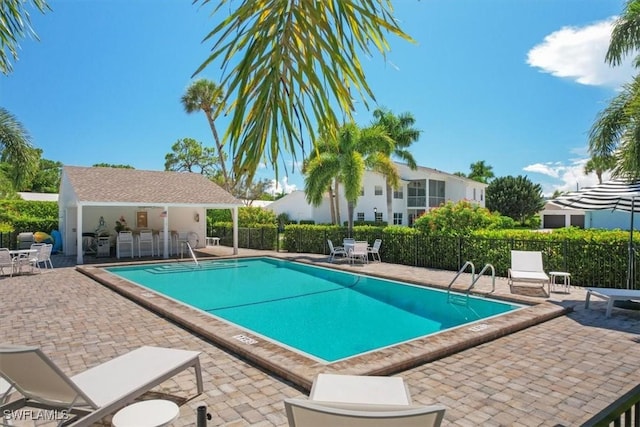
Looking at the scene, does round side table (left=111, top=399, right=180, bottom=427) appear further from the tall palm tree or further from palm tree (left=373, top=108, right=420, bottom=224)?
palm tree (left=373, top=108, right=420, bottom=224)

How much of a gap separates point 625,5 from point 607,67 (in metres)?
2.02

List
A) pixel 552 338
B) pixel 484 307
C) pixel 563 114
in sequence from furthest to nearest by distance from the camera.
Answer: pixel 563 114
pixel 484 307
pixel 552 338

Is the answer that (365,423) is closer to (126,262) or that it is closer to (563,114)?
(126,262)

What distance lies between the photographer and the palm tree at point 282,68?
1.64 m

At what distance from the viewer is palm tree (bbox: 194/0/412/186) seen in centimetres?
164

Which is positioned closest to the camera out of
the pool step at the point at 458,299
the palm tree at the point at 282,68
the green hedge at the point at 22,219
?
the palm tree at the point at 282,68

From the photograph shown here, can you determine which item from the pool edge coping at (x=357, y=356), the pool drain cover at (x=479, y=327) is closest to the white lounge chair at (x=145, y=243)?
the pool edge coping at (x=357, y=356)

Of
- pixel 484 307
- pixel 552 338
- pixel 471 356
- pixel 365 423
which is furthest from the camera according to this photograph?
pixel 484 307

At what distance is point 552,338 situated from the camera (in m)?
6.46

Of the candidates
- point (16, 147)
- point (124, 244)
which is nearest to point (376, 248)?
point (124, 244)

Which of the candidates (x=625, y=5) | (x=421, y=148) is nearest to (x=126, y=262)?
(x=625, y=5)

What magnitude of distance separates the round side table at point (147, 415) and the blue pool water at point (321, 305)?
10.6 feet

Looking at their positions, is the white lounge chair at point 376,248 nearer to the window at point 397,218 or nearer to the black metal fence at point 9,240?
the black metal fence at point 9,240

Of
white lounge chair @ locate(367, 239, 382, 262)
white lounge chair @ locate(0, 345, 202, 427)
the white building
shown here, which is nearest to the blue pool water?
white lounge chair @ locate(367, 239, 382, 262)
